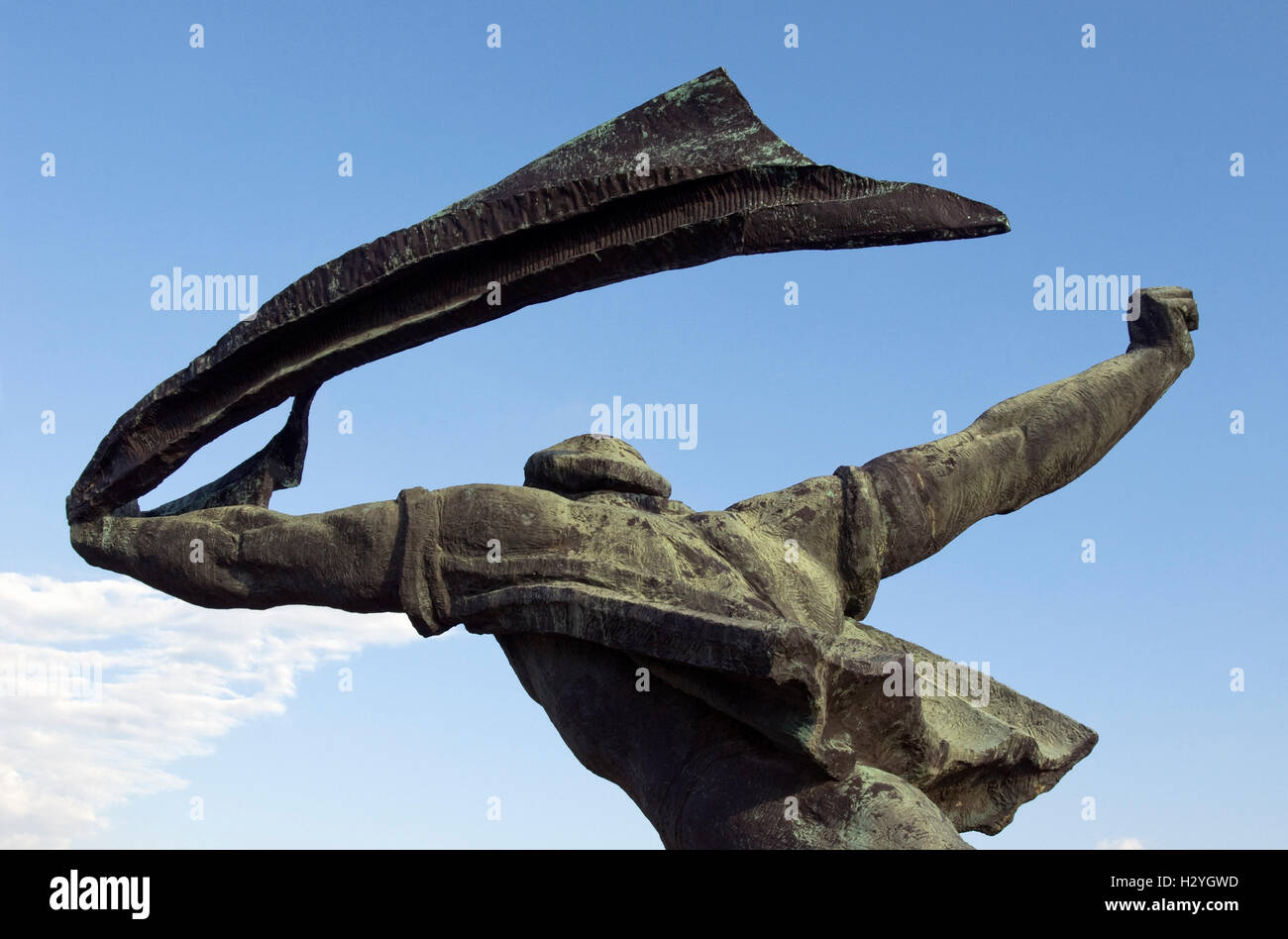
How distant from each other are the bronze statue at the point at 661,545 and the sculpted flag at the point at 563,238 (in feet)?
0.03

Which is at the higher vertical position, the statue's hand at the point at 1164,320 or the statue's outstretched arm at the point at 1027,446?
the statue's hand at the point at 1164,320

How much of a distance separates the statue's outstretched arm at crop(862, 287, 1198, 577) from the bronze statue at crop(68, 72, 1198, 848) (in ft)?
0.05

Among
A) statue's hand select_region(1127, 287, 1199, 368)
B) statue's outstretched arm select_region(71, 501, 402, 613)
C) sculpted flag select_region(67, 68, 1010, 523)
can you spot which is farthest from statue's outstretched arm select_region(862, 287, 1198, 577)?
statue's outstretched arm select_region(71, 501, 402, 613)

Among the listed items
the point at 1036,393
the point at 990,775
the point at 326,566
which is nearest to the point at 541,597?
the point at 326,566

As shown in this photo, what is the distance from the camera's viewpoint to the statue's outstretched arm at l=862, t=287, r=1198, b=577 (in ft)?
20.6

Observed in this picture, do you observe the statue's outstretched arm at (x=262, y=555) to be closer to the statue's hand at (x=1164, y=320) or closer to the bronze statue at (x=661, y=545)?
the bronze statue at (x=661, y=545)

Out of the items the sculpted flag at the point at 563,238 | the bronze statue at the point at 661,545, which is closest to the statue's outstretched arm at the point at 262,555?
the bronze statue at the point at 661,545

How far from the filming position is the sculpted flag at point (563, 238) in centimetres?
564

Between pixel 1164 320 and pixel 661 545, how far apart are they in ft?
9.08
